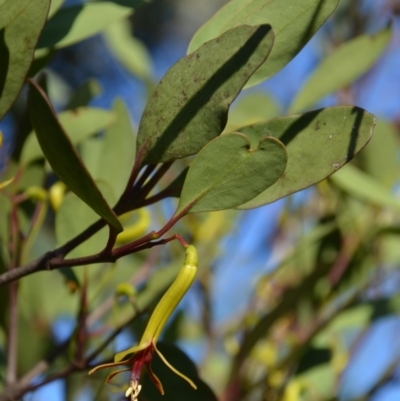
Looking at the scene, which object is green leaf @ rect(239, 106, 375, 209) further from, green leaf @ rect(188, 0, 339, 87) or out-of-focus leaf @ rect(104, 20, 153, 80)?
out-of-focus leaf @ rect(104, 20, 153, 80)

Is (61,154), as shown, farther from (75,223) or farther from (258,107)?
(258,107)

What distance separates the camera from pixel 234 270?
105cm

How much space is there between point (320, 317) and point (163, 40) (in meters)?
2.51

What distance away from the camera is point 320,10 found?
41 cm

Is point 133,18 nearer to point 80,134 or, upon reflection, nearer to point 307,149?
point 80,134

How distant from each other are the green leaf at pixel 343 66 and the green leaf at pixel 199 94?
327mm

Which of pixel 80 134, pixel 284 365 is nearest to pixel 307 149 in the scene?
pixel 80 134

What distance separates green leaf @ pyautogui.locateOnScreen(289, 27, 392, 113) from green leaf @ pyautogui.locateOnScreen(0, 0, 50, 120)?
0.37 metres

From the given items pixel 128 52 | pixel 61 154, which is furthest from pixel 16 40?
pixel 128 52

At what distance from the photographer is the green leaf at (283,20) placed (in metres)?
0.41

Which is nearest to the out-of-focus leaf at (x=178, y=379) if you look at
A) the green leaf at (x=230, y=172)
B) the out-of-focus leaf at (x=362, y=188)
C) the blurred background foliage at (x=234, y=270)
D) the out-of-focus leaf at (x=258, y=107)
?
the blurred background foliage at (x=234, y=270)

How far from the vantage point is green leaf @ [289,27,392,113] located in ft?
2.21

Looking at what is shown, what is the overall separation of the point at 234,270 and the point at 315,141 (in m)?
0.66

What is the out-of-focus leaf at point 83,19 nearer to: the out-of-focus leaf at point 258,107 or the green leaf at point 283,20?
the green leaf at point 283,20
